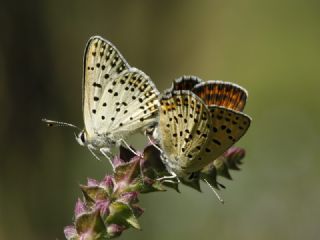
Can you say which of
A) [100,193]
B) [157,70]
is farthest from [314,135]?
[100,193]

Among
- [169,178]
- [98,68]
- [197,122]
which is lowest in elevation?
[169,178]

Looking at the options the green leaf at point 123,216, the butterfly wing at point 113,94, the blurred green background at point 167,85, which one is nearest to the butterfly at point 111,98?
Answer: the butterfly wing at point 113,94

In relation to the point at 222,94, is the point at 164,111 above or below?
below

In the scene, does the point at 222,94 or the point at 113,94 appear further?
the point at 113,94

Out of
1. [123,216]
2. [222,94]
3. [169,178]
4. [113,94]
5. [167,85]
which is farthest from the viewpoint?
[167,85]

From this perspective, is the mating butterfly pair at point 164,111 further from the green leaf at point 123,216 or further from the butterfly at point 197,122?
the green leaf at point 123,216

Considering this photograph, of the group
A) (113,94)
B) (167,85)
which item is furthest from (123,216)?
(167,85)

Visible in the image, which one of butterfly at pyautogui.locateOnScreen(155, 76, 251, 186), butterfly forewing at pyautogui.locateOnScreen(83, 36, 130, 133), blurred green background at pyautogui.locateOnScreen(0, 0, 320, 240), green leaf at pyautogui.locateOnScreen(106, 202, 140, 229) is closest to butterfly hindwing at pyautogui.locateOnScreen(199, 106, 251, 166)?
butterfly at pyautogui.locateOnScreen(155, 76, 251, 186)

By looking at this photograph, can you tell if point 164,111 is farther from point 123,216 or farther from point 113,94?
point 123,216
